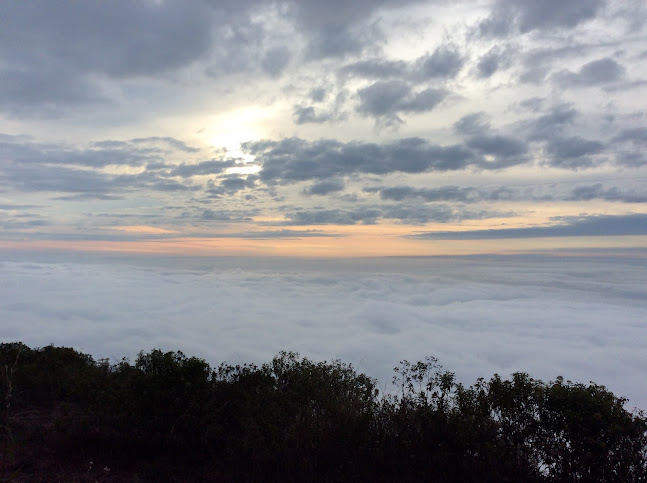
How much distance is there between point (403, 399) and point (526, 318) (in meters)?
210

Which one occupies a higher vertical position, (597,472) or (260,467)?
(597,472)

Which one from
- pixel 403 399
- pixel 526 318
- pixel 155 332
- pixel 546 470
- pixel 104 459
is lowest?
pixel 526 318

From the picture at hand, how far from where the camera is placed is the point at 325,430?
7.02 metres

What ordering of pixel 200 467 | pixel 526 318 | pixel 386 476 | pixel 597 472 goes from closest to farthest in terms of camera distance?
pixel 597 472
pixel 386 476
pixel 200 467
pixel 526 318

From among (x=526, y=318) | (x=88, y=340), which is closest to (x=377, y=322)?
(x=526, y=318)

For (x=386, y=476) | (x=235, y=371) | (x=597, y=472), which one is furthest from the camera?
(x=235, y=371)

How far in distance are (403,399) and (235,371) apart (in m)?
3.87

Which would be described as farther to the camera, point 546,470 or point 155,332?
point 155,332

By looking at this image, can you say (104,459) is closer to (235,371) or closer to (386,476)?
(235,371)

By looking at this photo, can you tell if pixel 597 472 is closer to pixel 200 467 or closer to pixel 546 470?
pixel 546 470

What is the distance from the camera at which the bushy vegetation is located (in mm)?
6223

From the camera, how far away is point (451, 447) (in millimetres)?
6676

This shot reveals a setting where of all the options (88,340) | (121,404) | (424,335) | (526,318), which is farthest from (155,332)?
(526,318)

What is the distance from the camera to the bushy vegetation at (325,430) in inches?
245
